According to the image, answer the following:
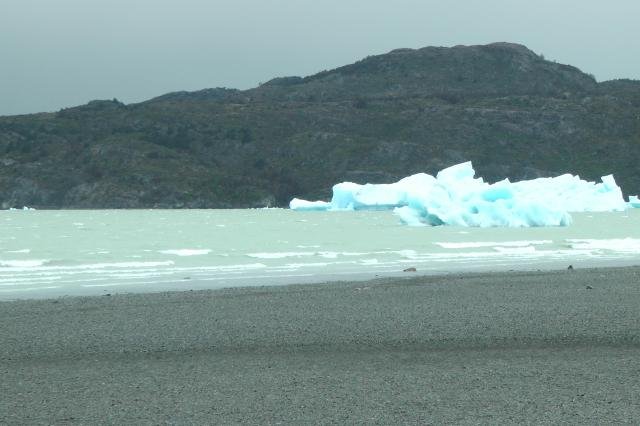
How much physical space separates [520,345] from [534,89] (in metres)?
101

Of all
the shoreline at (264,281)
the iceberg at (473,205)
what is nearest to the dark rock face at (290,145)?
the iceberg at (473,205)

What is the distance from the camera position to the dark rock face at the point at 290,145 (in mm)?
74438

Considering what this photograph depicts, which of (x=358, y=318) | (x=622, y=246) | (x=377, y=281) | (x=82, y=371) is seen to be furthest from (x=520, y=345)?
(x=622, y=246)

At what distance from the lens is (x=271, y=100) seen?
105500 mm

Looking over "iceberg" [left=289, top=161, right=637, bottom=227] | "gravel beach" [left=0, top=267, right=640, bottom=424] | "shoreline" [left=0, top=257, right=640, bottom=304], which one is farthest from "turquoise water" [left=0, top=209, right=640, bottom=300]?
"gravel beach" [left=0, top=267, right=640, bottom=424]

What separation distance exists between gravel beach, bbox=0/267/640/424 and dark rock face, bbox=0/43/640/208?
211ft

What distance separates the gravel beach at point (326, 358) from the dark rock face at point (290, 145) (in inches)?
2533

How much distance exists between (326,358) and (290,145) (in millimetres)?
78026

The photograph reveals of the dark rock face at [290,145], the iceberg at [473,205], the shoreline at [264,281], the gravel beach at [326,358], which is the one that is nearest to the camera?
the gravel beach at [326,358]

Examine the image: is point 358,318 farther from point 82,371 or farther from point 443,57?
point 443,57

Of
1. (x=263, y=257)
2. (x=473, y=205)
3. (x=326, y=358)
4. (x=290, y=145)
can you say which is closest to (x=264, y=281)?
(x=263, y=257)

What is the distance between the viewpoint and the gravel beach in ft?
16.7

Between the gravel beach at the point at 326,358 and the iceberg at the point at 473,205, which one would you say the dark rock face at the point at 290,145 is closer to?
the iceberg at the point at 473,205

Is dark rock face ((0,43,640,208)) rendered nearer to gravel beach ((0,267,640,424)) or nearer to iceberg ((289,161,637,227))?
iceberg ((289,161,637,227))
